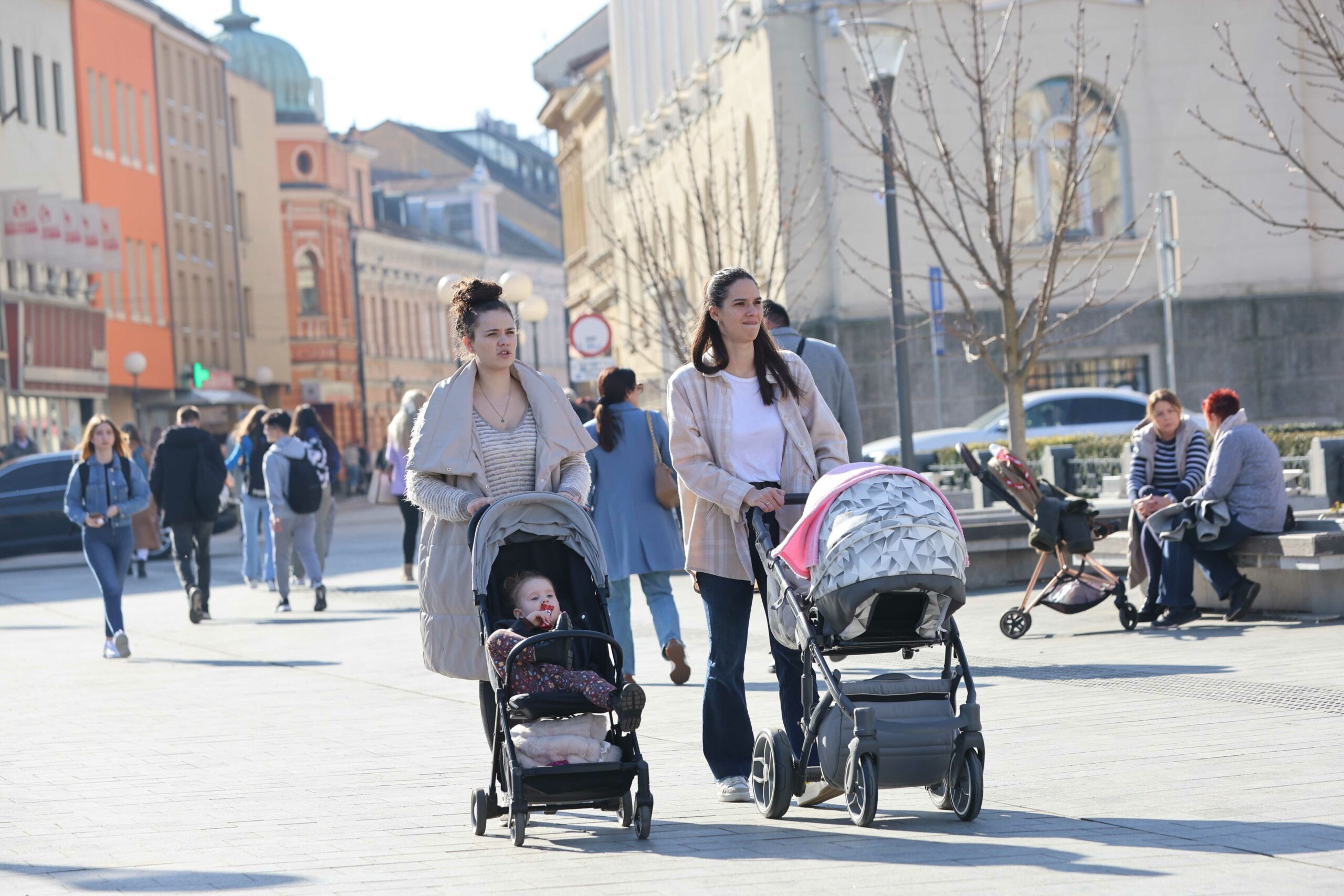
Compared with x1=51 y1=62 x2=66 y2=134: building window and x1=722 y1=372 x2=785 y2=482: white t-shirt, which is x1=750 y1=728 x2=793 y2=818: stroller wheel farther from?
x1=51 y1=62 x2=66 y2=134: building window

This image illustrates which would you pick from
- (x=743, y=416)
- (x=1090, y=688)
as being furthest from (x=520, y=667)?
(x=1090, y=688)

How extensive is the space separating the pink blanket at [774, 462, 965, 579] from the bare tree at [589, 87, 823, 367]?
14.7 metres

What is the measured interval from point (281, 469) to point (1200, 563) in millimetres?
9456

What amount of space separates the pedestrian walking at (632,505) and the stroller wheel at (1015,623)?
2.30m

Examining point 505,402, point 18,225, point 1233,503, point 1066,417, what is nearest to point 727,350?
point 505,402

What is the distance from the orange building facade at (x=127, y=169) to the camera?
2477 inches

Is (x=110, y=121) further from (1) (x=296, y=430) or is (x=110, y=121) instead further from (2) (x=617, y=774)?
(2) (x=617, y=774)

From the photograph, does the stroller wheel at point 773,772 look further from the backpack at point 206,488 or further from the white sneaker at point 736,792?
the backpack at point 206,488

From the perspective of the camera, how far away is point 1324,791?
7844 mm

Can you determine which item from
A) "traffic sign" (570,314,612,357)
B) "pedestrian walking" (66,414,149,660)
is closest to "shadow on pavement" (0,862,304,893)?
"pedestrian walking" (66,414,149,660)

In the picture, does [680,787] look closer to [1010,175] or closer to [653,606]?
[653,606]

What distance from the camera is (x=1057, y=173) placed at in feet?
120

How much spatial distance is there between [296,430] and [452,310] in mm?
14141

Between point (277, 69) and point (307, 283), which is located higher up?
point (277, 69)
